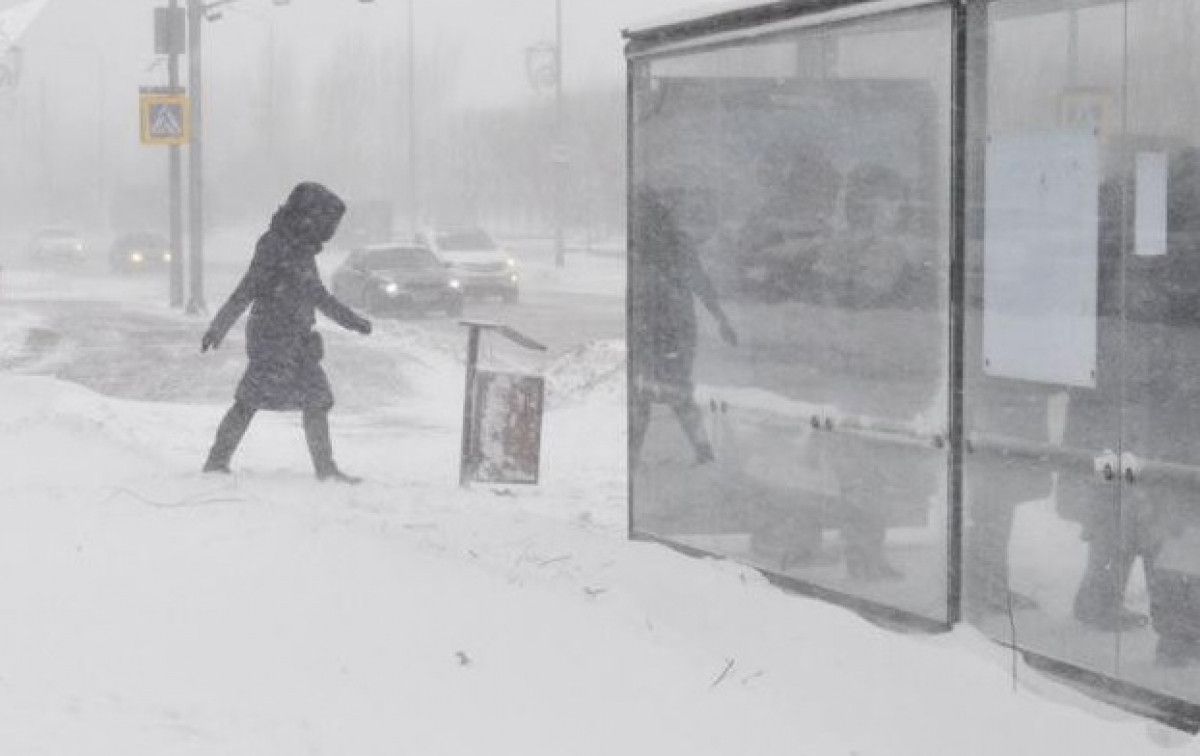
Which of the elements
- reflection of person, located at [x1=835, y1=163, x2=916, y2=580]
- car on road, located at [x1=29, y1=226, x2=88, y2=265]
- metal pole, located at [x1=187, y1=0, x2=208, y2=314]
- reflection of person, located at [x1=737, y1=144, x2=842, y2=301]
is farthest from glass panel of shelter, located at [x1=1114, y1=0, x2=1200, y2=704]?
car on road, located at [x1=29, y1=226, x2=88, y2=265]

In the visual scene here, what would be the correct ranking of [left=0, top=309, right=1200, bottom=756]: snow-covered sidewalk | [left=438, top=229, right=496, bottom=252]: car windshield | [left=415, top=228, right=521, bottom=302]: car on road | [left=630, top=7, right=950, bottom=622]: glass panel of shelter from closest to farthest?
1. [left=0, top=309, right=1200, bottom=756]: snow-covered sidewalk
2. [left=630, top=7, right=950, bottom=622]: glass panel of shelter
3. [left=415, top=228, right=521, bottom=302]: car on road
4. [left=438, top=229, right=496, bottom=252]: car windshield

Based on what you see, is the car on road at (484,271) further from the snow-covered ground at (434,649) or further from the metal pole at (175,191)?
the snow-covered ground at (434,649)

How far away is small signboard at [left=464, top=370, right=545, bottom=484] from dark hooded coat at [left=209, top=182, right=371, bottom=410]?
76cm

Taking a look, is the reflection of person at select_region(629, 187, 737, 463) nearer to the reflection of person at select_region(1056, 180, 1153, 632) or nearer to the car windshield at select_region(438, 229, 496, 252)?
the reflection of person at select_region(1056, 180, 1153, 632)

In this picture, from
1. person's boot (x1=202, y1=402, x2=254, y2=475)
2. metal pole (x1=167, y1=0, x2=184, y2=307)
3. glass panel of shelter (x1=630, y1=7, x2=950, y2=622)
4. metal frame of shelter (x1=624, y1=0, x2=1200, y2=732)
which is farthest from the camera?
metal pole (x1=167, y1=0, x2=184, y2=307)

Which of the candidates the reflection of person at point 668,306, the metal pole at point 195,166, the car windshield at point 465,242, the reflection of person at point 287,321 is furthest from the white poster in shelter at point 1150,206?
the car windshield at point 465,242

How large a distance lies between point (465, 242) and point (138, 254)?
21.0 metres

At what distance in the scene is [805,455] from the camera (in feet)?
22.6

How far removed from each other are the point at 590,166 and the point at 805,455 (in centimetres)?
7013

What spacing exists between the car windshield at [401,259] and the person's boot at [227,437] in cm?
2127

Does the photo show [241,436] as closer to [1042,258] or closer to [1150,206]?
[1042,258]

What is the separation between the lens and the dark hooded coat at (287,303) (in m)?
9.41

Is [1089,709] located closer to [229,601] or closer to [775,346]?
[775,346]

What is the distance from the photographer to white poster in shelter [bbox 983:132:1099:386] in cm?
557
